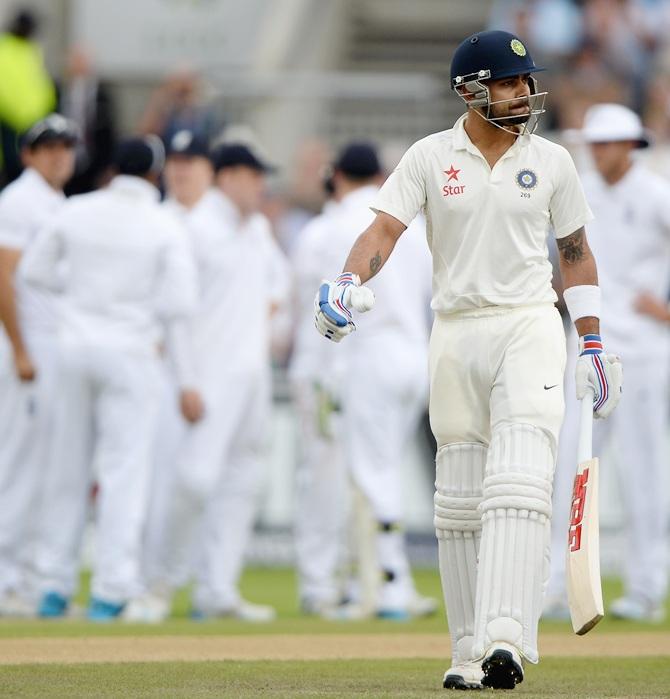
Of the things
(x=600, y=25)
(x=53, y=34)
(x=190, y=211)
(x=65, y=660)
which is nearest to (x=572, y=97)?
(x=600, y=25)

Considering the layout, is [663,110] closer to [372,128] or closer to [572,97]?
[572,97]

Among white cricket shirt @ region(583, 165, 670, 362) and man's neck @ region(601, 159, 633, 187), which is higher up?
man's neck @ region(601, 159, 633, 187)

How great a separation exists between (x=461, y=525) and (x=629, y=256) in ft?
14.9

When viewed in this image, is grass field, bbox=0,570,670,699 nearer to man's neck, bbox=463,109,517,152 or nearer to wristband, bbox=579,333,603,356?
wristband, bbox=579,333,603,356

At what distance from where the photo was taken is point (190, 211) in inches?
467

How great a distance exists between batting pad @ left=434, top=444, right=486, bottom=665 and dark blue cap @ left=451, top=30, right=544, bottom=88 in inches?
53.3

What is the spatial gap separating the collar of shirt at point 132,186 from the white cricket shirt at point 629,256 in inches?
101

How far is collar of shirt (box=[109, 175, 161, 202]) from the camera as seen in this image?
34.8 ft

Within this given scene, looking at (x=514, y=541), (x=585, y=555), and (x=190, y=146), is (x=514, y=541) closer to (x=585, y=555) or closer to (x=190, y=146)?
(x=585, y=555)

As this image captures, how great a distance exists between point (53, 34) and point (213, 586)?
1086 centimetres

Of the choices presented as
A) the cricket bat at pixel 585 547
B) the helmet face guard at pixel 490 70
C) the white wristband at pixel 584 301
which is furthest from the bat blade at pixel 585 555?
the helmet face guard at pixel 490 70

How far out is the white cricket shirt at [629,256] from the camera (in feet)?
36.5

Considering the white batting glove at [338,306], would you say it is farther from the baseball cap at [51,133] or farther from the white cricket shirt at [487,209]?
the baseball cap at [51,133]

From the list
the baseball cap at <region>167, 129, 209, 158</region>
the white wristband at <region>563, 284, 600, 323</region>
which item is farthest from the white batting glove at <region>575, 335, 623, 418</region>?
the baseball cap at <region>167, 129, 209, 158</region>
